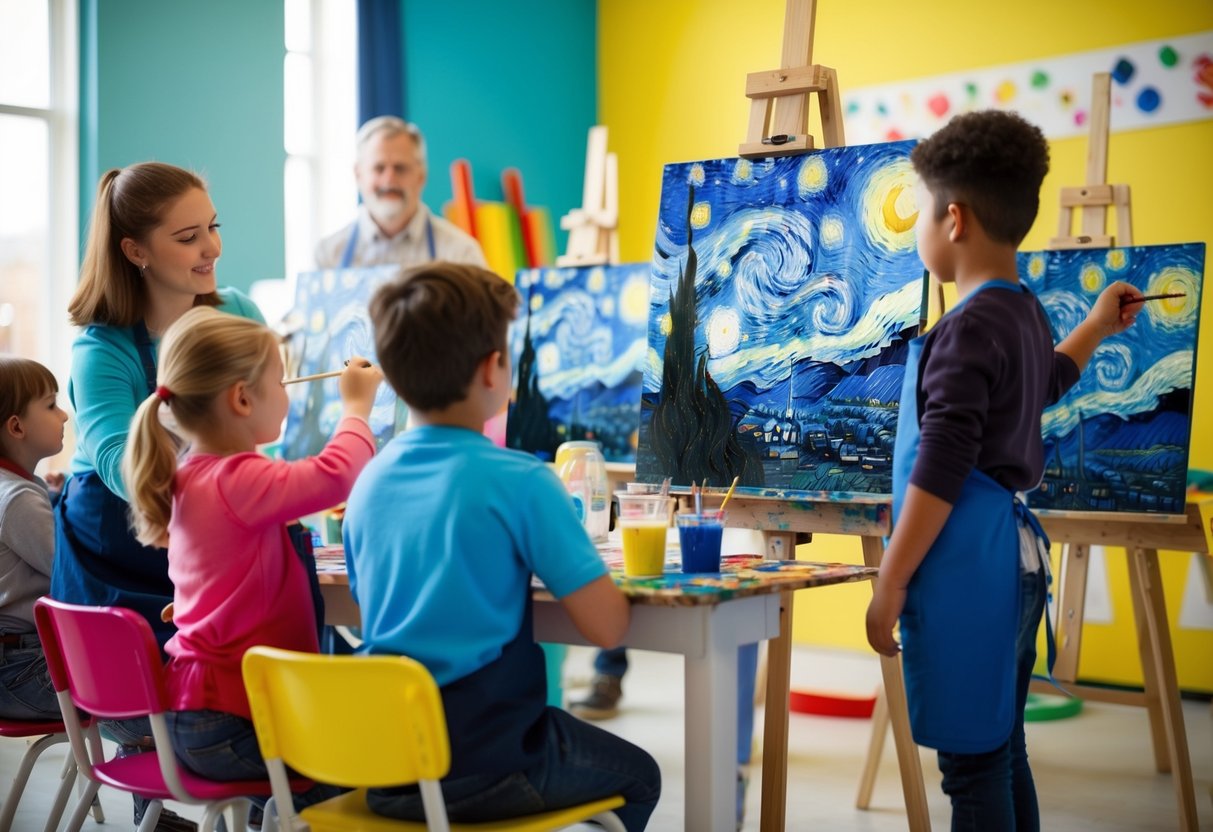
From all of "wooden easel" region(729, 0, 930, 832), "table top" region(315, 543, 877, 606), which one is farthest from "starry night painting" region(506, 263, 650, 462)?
"table top" region(315, 543, 877, 606)

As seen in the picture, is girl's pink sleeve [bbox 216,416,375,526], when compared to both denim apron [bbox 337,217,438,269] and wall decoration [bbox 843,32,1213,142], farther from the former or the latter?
wall decoration [bbox 843,32,1213,142]

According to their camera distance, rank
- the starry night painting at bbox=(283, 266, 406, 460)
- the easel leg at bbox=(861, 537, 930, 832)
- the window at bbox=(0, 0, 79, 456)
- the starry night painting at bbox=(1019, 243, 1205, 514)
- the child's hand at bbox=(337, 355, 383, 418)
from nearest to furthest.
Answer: the child's hand at bbox=(337, 355, 383, 418) < the easel leg at bbox=(861, 537, 930, 832) < the starry night painting at bbox=(1019, 243, 1205, 514) < the starry night painting at bbox=(283, 266, 406, 460) < the window at bbox=(0, 0, 79, 456)

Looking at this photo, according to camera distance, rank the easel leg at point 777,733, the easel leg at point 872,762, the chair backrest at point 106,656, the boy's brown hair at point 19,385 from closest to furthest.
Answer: the chair backrest at point 106,656 < the easel leg at point 777,733 < the boy's brown hair at point 19,385 < the easel leg at point 872,762

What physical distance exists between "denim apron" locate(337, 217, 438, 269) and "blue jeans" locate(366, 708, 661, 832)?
299cm

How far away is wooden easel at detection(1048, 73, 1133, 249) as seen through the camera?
151 inches

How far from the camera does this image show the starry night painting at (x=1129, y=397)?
11.1 feet

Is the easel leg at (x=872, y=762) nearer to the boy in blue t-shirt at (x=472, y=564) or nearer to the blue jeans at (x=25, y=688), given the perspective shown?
the boy in blue t-shirt at (x=472, y=564)

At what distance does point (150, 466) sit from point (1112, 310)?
1.60 m

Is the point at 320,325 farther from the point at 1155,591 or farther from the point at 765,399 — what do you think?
the point at 1155,591

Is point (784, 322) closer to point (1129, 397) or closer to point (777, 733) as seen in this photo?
point (777, 733)

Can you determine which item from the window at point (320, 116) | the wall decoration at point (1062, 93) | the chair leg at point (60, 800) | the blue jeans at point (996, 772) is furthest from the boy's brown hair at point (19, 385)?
the wall decoration at point (1062, 93)

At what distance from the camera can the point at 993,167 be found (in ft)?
6.37

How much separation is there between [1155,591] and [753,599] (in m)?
1.78

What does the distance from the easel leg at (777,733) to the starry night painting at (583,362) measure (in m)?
1.94
